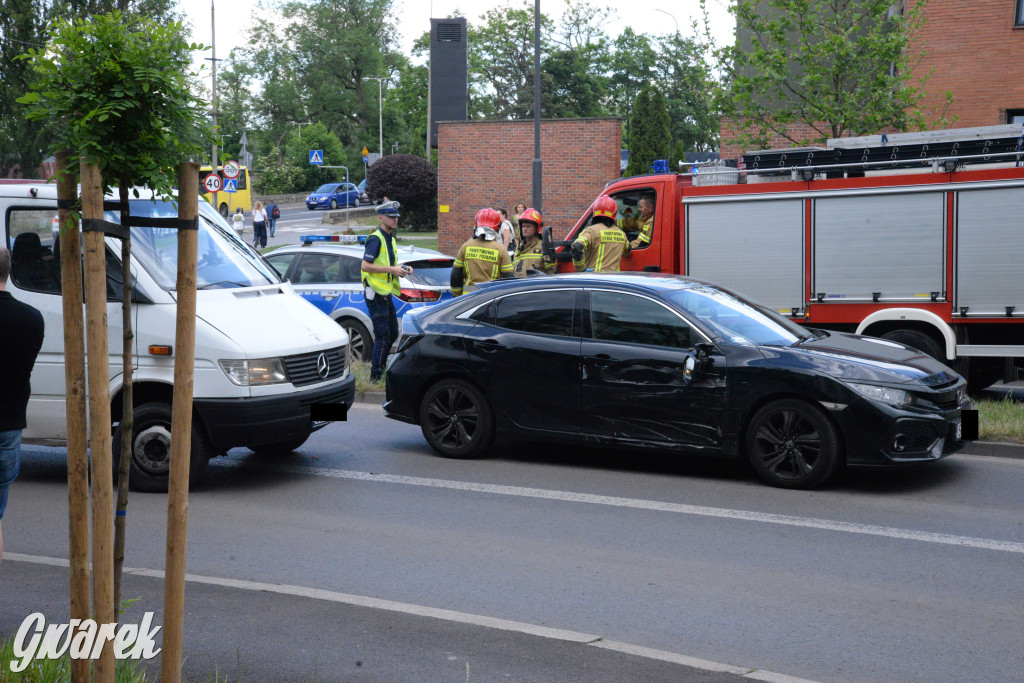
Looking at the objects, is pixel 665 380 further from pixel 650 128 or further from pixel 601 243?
pixel 650 128

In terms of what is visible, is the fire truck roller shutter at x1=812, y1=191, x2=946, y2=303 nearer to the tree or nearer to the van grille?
the van grille

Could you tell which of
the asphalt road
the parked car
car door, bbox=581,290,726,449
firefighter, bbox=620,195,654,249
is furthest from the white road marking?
the parked car

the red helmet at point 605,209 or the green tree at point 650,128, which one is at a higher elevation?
the green tree at point 650,128

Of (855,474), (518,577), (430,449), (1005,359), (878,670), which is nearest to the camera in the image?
(878,670)

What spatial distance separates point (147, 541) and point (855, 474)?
5.14 m

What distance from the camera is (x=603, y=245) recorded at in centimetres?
1203

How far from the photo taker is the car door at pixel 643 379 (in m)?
7.95

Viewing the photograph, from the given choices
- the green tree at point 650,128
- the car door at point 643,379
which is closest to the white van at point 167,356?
the car door at point 643,379

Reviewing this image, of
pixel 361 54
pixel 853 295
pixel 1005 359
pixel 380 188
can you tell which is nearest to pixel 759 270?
pixel 853 295

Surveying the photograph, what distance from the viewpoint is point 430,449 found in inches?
370

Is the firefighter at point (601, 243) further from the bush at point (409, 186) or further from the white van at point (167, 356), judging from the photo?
the bush at point (409, 186)

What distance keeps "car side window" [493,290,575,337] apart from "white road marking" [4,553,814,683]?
12.1 feet

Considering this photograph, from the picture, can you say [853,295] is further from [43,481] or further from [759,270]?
[43,481]

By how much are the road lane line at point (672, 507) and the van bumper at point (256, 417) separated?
2.42 ft
